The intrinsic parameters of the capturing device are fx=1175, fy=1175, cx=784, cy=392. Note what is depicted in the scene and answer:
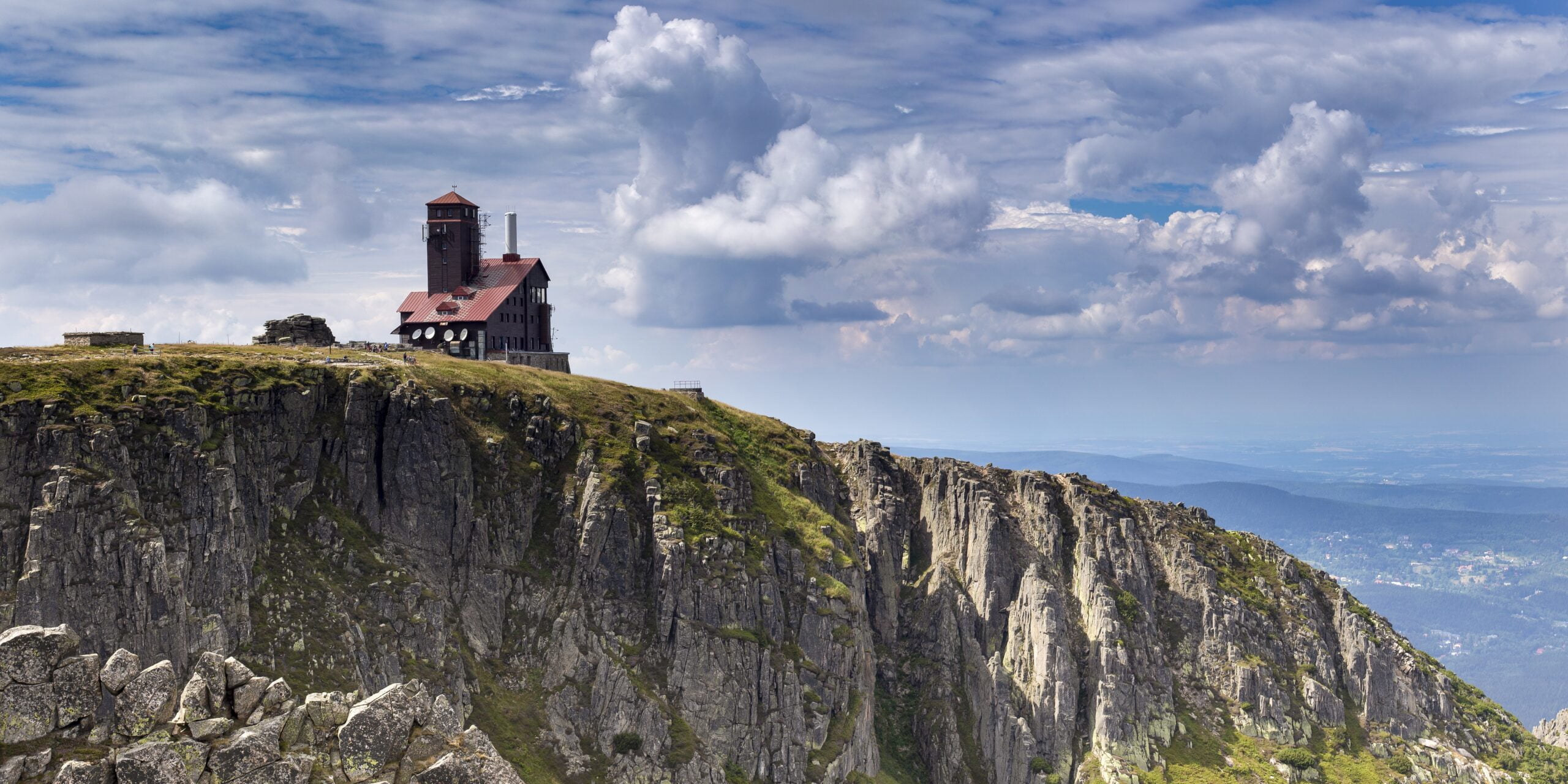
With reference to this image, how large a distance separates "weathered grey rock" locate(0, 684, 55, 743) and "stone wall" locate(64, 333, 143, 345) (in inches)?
5530

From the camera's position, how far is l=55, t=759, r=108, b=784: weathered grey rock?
26.7 metres

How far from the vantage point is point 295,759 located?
93.6 ft

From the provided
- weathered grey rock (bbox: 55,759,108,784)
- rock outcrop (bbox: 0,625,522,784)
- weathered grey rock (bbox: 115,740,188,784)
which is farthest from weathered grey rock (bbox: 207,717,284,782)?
weathered grey rock (bbox: 55,759,108,784)

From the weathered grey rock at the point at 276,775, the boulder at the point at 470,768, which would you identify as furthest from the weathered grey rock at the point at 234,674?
the boulder at the point at 470,768

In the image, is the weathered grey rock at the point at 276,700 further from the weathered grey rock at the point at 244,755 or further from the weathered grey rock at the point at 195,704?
the weathered grey rock at the point at 195,704

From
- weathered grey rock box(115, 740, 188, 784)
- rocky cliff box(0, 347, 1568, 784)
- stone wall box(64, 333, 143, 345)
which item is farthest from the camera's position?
stone wall box(64, 333, 143, 345)

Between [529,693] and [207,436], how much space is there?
165ft

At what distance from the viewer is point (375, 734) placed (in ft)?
95.3

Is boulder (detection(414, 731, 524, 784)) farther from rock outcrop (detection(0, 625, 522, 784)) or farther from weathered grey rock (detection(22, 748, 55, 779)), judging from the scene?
weathered grey rock (detection(22, 748, 55, 779))

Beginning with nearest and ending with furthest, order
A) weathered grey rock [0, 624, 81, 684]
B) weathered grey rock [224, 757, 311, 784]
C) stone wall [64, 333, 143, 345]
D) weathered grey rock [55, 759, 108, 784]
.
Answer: weathered grey rock [55, 759, 108, 784]
weathered grey rock [0, 624, 81, 684]
weathered grey rock [224, 757, 311, 784]
stone wall [64, 333, 143, 345]

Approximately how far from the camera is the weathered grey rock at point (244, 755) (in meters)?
28.1

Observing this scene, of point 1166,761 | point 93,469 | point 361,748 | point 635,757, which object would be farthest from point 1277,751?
point 361,748

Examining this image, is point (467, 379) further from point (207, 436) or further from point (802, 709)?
point (802, 709)

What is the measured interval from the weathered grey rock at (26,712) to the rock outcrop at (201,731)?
0.02 meters
